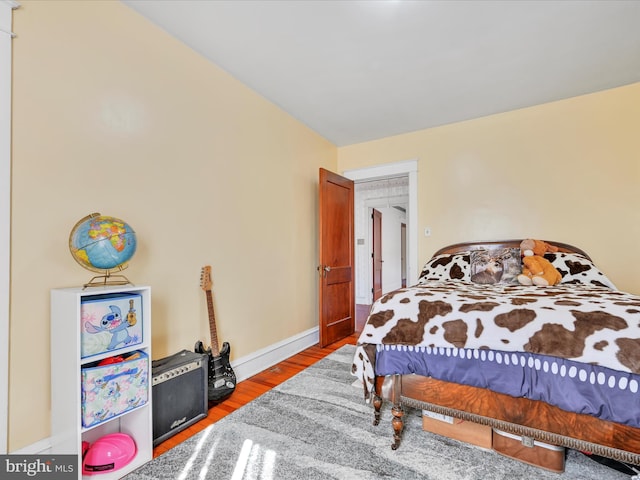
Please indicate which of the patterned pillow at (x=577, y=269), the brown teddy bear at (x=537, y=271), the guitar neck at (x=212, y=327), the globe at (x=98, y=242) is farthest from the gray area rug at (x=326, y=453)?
the patterned pillow at (x=577, y=269)

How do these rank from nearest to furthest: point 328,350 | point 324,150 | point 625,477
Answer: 1. point 625,477
2. point 328,350
3. point 324,150

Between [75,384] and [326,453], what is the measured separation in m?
1.27

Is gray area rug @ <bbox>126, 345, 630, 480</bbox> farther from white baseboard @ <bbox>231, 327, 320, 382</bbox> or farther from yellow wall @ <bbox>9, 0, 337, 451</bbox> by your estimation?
yellow wall @ <bbox>9, 0, 337, 451</bbox>

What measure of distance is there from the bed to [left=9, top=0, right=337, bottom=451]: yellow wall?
1.38 meters

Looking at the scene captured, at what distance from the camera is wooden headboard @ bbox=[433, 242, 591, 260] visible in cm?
296

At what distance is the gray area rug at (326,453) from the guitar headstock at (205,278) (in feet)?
2.93

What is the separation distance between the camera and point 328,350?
11.3 feet

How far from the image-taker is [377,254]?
6.76 metres

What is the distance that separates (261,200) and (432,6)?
1955mm

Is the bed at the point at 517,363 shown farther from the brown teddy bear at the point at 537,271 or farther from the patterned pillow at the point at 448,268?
the patterned pillow at the point at 448,268

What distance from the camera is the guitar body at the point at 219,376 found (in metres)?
2.21

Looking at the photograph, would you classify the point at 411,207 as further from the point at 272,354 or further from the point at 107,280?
the point at 107,280

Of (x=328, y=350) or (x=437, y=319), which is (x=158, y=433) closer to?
(x=437, y=319)

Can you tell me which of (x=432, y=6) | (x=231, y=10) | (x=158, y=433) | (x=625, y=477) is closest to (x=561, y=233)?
(x=625, y=477)
